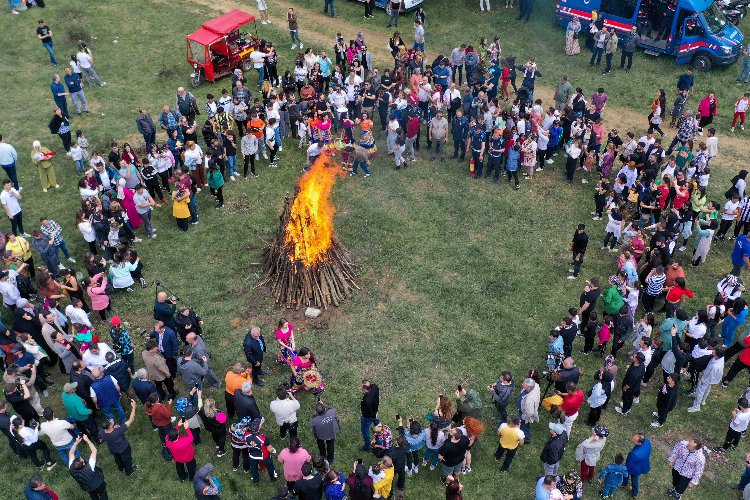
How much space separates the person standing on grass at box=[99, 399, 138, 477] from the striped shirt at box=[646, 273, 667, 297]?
1225 centimetres

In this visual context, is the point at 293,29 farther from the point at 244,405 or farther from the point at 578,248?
the point at 244,405

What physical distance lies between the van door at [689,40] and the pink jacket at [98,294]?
22614 mm

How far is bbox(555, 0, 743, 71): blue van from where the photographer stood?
2744 centimetres

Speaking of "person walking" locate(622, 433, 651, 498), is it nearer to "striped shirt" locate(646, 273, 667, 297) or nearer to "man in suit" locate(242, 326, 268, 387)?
"striped shirt" locate(646, 273, 667, 297)

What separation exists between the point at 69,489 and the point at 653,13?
25.9 meters

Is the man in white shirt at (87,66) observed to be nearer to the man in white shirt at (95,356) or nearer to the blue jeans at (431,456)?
the man in white shirt at (95,356)

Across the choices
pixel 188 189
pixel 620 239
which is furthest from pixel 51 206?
pixel 620 239

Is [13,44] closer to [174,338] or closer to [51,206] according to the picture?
[51,206]

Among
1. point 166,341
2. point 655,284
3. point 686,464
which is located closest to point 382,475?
point 686,464

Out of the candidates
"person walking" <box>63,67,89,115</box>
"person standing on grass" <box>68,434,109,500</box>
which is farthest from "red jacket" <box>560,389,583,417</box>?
"person walking" <box>63,67,89,115</box>

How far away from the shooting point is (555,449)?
45.3ft

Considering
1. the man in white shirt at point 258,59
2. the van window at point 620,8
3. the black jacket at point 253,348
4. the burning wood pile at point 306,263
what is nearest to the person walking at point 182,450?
the black jacket at point 253,348

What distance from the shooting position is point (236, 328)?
1823 cm

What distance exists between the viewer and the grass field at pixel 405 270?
15.3m
